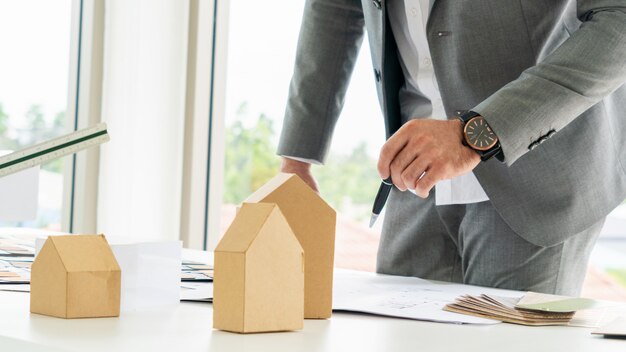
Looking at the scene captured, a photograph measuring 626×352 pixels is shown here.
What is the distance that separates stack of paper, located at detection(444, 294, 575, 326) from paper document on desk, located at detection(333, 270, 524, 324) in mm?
22

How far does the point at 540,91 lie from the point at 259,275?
0.64 m

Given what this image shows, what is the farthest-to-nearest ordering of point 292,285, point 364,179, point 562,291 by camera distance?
point 364,179 < point 562,291 < point 292,285

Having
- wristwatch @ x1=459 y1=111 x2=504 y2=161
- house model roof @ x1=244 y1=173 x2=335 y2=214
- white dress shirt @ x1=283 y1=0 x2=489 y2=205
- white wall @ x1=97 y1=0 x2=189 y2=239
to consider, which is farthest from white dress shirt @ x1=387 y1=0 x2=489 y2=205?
white wall @ x1=97 y1=0 x2=189 y2=239

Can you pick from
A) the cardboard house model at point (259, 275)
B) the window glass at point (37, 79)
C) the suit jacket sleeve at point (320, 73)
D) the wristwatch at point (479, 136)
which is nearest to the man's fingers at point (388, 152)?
the wristwatch at point (479, 136)

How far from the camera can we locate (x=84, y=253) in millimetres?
955

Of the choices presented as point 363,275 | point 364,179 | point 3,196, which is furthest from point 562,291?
point 364,179

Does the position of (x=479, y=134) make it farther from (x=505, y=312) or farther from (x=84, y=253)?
(x=84, y=253)

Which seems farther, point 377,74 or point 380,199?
point 377,74

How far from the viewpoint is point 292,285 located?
0.87 m

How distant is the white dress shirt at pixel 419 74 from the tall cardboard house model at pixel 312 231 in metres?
0.69

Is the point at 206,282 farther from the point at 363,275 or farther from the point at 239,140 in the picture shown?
the point at 239,140

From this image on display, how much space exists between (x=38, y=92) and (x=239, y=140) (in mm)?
789

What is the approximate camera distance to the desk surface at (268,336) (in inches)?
31.2

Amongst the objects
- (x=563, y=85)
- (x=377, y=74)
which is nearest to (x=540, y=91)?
(x=563, y=85)
